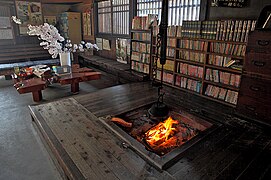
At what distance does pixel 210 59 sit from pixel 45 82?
310 centimetres

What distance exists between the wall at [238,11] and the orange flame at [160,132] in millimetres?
1810

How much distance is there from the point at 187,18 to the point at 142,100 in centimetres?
177

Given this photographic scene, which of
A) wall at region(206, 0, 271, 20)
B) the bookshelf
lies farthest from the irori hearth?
wall at region(206, 0, 271, 20)

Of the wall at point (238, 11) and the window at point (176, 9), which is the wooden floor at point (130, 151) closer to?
the wall at point (238, 11)

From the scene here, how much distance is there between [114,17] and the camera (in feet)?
18.3

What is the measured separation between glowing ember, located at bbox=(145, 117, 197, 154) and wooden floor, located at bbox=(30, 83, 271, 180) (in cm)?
25

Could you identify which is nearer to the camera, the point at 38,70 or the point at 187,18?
the point at 187,18

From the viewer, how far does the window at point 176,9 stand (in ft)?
11.4

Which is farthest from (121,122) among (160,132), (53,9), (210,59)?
(53,9)

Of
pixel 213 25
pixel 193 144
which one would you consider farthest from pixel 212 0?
pixel 193 144

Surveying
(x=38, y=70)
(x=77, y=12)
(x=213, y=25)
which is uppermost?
(x=77, y=12)

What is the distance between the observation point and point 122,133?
2.17 m

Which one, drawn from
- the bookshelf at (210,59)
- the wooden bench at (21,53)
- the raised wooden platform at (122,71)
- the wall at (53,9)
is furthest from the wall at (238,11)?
A: the wall at (53,9)

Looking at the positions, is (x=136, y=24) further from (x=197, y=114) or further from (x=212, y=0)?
(x=197, y=114)
